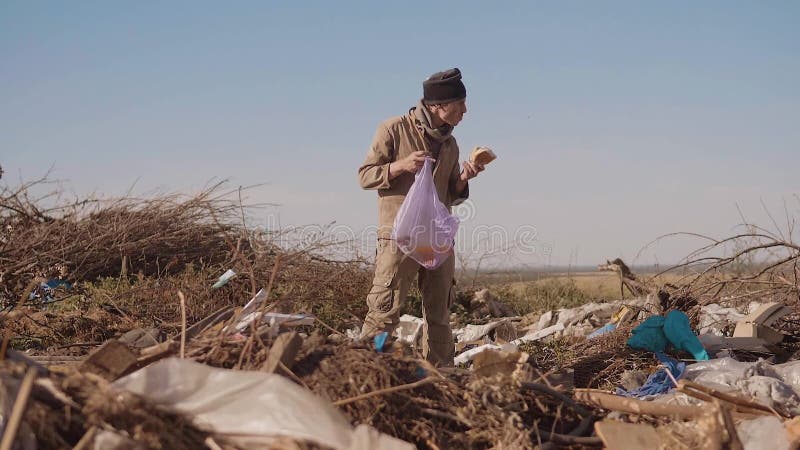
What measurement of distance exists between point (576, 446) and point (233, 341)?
1.37 m

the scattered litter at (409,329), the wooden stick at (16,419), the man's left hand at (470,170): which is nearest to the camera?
the wooden stick at (16,419)

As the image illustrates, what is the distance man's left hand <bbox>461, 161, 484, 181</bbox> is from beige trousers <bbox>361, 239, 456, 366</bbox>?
50 cm

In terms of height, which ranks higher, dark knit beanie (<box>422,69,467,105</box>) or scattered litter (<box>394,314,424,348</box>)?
dark knit beanie (<box>422,69,467,105</box>)

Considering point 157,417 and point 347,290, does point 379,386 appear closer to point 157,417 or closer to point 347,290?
point 157,417

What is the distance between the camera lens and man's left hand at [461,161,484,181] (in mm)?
4566

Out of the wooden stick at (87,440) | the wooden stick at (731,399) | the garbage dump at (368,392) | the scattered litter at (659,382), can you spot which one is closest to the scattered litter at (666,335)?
the garbage dump at (368,392)

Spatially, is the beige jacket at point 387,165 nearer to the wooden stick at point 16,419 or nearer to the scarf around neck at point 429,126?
the scarf around neck at point 429,126

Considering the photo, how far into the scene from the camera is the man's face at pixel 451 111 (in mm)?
4410

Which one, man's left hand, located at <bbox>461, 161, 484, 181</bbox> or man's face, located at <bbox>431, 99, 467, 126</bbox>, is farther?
man's left hand, located at <bbox>461, 161, 484, 181</bbox>

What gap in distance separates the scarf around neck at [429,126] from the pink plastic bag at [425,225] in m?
0.18

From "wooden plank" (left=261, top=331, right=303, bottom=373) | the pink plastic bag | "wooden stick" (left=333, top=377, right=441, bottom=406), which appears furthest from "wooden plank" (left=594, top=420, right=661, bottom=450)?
the pink plastic bag

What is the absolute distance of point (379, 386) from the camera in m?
2.70

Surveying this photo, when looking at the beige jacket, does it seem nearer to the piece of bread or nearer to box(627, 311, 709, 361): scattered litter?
the piece of bread

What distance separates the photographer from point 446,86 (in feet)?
14.3
